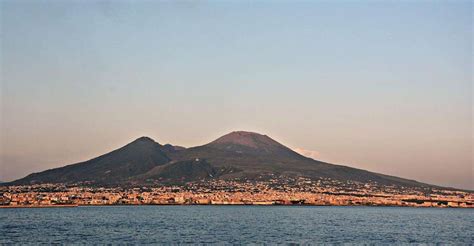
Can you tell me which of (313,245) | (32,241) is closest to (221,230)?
(313,245)

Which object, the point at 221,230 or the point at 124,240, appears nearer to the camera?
the point at 124,240

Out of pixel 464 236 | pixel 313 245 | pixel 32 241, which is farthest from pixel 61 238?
pixel 464 236

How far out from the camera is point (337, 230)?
11231cm

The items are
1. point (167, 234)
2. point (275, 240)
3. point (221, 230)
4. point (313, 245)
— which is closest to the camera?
point (313, 245)

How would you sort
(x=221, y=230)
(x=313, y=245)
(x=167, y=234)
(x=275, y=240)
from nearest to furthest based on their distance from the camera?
1. (x=313, y=245)
2. (x=275, y=240)
3. (x=167, y=234)
4. (x=221, y=230)

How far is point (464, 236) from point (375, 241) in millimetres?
24443

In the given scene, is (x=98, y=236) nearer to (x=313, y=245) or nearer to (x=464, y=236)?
(x=313, y=245)

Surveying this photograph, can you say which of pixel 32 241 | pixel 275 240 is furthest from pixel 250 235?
pixel 32 241

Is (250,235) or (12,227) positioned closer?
(250,235)

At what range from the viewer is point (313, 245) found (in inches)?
3349

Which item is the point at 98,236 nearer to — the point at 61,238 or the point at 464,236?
the point at 61,238

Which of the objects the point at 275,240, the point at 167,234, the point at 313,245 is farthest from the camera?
the point at 167,234

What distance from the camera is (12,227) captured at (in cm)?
10994

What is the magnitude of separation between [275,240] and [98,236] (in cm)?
2593
